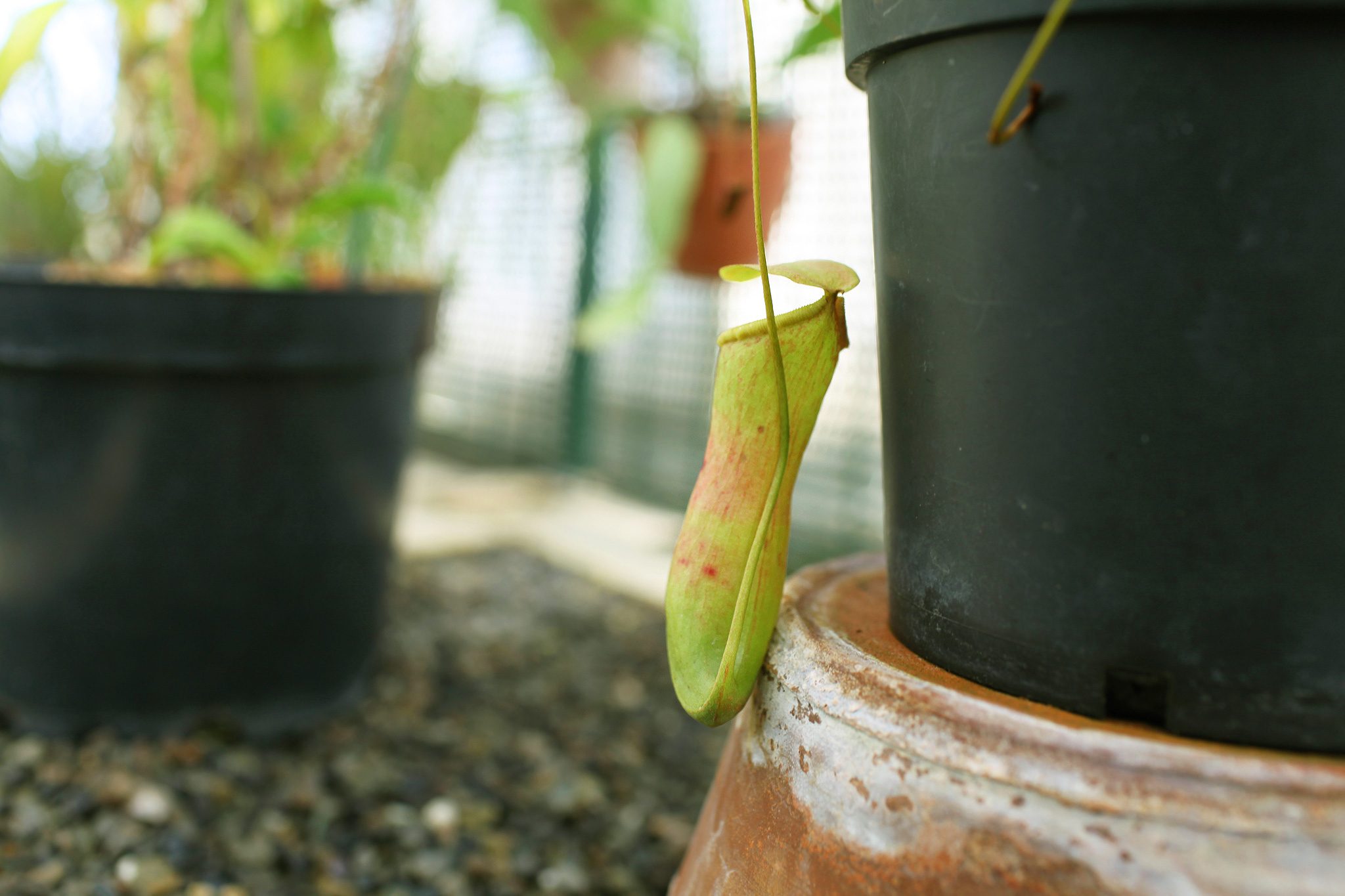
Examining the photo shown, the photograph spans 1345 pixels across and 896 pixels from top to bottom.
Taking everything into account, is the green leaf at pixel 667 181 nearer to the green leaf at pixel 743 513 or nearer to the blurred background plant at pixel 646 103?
the blurred background plant at pixel 646 103

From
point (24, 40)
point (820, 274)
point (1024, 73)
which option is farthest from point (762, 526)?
point (24, 40)

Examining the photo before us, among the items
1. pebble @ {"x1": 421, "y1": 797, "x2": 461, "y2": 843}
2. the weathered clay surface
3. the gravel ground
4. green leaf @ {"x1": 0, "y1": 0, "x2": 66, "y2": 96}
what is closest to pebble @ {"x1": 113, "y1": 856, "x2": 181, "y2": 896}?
the gravel ground

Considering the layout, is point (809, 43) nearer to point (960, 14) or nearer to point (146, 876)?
point (960, 14)

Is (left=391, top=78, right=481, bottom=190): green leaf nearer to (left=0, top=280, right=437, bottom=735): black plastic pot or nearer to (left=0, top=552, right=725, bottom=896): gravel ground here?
(left=0, top=280, right=437, bottom=735): black plastic pot

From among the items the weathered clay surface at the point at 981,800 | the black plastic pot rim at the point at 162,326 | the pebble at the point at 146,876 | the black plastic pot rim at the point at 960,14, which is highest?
the black plastic pot rim at the point at 960,14

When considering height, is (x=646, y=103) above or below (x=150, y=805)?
above

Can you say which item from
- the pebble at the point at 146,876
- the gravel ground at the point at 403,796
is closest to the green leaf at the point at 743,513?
the gravel ground at the point at 403,796

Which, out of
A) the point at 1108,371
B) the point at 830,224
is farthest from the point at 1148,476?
the point at 830,224

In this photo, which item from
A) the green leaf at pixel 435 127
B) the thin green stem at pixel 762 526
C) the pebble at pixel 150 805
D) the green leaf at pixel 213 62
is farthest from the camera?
the green leaf at pixel 435 127
